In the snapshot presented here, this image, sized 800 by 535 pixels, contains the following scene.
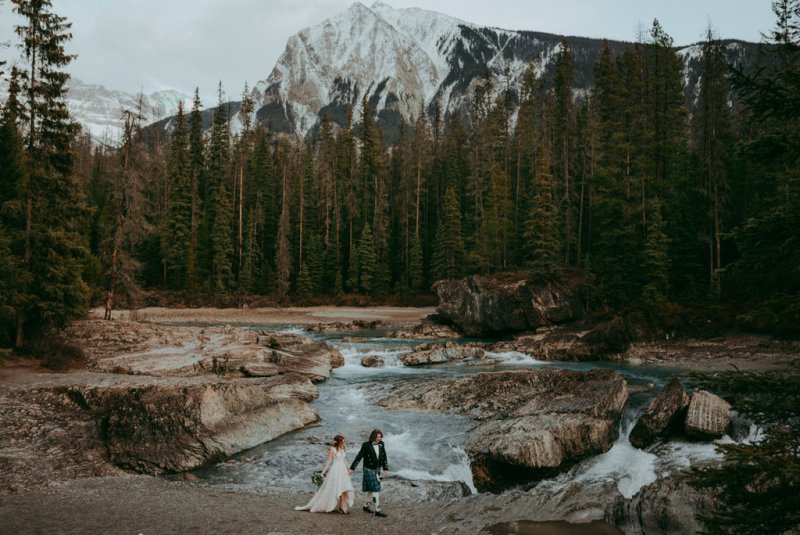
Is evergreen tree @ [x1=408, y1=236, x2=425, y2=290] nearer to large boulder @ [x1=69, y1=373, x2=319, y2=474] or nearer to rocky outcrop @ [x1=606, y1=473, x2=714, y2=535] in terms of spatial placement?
large boulder @ [x1=69, y1=373, x2=319, y2=474]

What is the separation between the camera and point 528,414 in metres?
15.1

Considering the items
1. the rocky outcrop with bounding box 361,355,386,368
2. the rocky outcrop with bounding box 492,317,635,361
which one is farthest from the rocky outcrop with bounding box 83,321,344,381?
the rocky outcrop with bounding box 492,317,635,361

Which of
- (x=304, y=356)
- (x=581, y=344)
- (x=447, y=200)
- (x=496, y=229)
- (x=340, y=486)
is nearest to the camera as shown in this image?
(x=340, y=486)

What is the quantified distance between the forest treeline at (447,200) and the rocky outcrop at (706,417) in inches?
193

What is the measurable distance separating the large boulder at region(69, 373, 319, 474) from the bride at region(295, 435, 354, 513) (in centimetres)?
508

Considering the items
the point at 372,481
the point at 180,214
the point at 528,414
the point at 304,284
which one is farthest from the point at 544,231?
the point at 180,214

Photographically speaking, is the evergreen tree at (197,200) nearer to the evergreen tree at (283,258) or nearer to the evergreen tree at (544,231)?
the evergreen tree at (283,258)

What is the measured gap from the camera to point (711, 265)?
118 ft

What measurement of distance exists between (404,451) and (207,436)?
18.7ft

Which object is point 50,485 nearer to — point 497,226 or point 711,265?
point 711,265

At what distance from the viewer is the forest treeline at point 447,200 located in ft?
66.2

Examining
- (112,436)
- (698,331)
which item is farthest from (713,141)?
(112,436)

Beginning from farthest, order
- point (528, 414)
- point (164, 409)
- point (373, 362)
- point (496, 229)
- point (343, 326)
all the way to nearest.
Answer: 1. point (496, 229)
2. point (343, 326)
3. point (373, 362)
4. point (528, 414)
5. point (164, 409)

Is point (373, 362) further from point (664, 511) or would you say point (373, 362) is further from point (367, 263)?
point (367, 263)
